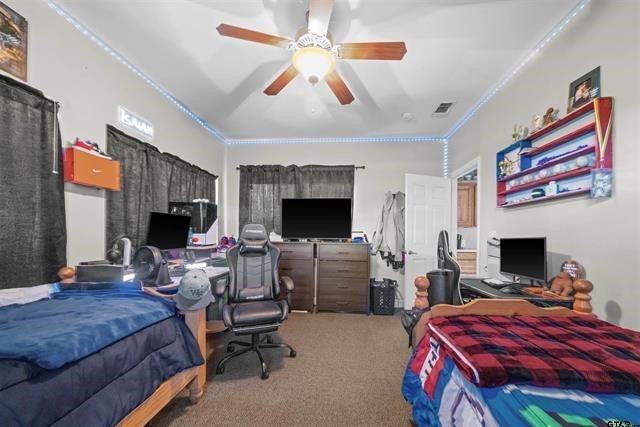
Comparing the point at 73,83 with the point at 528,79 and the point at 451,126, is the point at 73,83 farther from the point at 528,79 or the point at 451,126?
the point at 451,126

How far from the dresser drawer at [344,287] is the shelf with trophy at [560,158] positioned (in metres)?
1.96

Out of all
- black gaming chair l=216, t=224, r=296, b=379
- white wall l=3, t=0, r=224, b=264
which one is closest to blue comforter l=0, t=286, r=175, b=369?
white wall l=3, t=0, r=224, b=264

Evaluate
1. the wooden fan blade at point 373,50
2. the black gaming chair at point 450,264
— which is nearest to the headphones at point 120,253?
the wooden fan blade at point 373,50

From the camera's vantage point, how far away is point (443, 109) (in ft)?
10.8

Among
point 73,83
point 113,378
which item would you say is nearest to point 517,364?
point 113,378

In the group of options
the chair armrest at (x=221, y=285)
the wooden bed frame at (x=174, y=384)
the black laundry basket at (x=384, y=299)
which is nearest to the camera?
the wooden bed frame at (x=174, y=384)

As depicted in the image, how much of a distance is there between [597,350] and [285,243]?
323 cm

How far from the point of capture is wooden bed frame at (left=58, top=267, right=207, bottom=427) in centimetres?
129

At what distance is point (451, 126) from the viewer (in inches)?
150

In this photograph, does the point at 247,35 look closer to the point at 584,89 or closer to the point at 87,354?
the point at 87,354

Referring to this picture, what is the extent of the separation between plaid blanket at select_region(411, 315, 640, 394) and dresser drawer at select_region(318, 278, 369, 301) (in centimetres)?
235

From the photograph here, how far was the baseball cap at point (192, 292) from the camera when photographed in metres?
1.56

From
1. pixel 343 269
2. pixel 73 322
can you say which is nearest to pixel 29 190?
pixel 73 322

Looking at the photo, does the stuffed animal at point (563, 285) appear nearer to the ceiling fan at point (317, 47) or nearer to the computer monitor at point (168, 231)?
the ceiling fan at point (317, 47)
